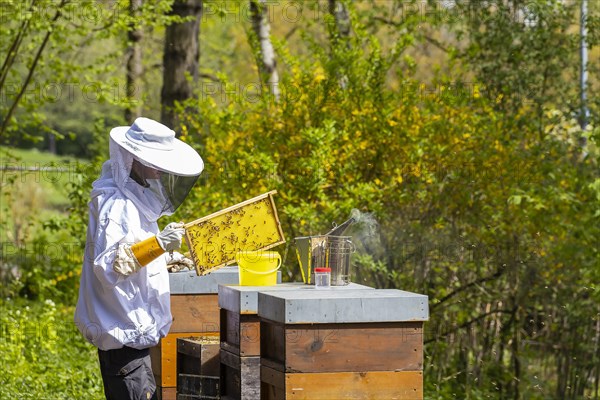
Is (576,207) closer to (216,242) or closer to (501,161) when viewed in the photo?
(501,161)

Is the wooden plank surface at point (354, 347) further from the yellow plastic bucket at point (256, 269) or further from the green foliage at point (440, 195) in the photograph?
the green foliage at point (440, 195)

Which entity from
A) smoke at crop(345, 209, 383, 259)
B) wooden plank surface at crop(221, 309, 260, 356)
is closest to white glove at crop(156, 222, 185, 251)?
wooden plank surface at crop(221, 309, 260, 356)

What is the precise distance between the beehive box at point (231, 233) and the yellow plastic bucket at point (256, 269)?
4 centimetres

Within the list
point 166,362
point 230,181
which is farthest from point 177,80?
point 166,362

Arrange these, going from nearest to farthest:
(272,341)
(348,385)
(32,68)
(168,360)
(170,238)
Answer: (348,385) → (272,341) → (170,238) → (168,360) → (32,68)

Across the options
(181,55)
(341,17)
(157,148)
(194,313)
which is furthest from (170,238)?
(341,17)

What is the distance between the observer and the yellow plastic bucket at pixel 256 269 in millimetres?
4195

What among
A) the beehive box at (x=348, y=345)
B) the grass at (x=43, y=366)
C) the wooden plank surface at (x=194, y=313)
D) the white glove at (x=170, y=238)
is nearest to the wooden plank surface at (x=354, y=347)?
the beehive box at (x=348, y=345)

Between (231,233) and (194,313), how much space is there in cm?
71

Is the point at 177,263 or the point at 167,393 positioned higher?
the point at 177,263

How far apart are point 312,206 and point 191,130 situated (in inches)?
72.7

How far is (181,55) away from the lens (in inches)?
403

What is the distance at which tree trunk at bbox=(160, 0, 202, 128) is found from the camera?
10.0m

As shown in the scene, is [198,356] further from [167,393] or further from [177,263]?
[177,263]
